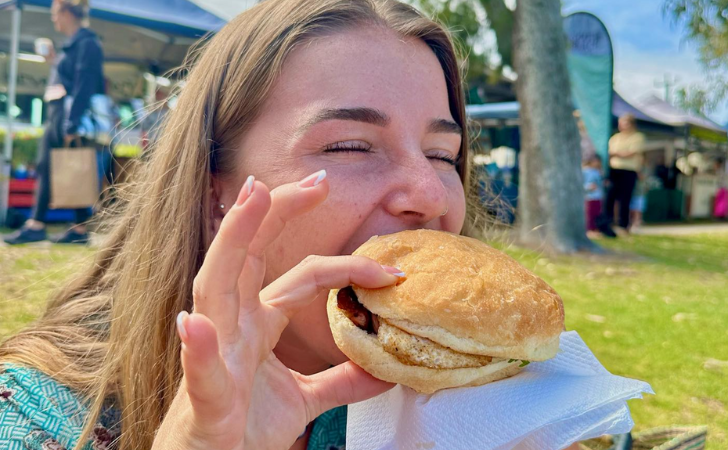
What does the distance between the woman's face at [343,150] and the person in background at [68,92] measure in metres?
5.79

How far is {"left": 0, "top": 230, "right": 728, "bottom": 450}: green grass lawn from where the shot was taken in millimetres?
2848

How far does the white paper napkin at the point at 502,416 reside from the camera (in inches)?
53.0

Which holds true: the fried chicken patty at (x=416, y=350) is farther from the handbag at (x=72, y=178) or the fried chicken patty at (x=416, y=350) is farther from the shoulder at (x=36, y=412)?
the handbag at (x=72, y=178)

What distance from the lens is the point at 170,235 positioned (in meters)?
1.67

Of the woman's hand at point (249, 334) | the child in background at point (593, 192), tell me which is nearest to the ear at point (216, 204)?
the woman's hand at point (249, 334)

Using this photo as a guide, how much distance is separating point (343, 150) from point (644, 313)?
4.19m

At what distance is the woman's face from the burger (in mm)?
131

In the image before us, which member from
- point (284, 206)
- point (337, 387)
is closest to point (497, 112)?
point (337, 387)

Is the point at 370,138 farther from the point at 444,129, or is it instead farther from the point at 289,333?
the point at 289,333

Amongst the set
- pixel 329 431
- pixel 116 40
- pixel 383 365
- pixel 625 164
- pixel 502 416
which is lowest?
pixel 329 431

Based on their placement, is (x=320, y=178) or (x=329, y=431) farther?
(x=329, y=431)

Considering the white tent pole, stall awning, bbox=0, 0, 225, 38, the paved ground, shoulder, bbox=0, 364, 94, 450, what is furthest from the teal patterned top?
the paved ground

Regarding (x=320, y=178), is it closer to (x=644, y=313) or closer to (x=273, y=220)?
(x=273, y=220)

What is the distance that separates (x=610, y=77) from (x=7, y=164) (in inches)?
436
